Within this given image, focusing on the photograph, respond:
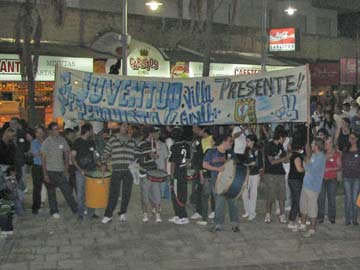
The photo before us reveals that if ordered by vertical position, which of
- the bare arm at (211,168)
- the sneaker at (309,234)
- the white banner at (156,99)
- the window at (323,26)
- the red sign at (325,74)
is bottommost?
the sneaker at (309,234)

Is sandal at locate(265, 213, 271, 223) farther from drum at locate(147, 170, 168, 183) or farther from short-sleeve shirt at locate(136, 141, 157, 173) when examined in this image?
short-sleeve shirt at locate(136, 141, 157, 173)

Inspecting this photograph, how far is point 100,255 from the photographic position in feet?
27.9

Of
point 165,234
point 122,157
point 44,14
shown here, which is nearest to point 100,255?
point 165,234

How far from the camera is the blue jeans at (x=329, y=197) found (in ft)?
33.9

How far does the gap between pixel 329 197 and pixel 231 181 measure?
1.95 m

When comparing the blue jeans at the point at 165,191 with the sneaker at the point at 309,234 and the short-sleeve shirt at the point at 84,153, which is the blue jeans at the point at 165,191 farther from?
the sneaker at the point at 309,234

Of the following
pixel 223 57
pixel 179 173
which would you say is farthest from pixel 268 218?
pixel 223 57

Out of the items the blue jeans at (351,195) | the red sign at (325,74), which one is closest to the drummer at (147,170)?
the blue jeans at (351,195)

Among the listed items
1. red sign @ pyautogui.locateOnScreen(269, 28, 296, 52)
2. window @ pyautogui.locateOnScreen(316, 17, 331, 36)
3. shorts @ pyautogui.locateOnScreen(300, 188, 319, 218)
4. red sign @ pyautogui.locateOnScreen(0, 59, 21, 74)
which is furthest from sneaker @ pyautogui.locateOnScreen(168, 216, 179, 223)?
window @ pyautogui.locateOnScreen(316, 17, 331, 36)

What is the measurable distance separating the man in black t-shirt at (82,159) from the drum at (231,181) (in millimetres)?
2345

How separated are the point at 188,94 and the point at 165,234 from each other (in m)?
2.68

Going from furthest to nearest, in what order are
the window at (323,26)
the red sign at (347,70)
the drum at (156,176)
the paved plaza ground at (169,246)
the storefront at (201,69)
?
the window at (323,26)
the red sign at (347,70)
the storefront at (201,69)
the drum at (156,176)
the paved plaza ground at (169,246)

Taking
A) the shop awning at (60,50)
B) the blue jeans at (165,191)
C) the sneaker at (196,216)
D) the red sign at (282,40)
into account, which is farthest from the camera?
the red sign at (282,40)

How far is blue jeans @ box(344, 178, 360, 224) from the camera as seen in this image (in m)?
10.3
